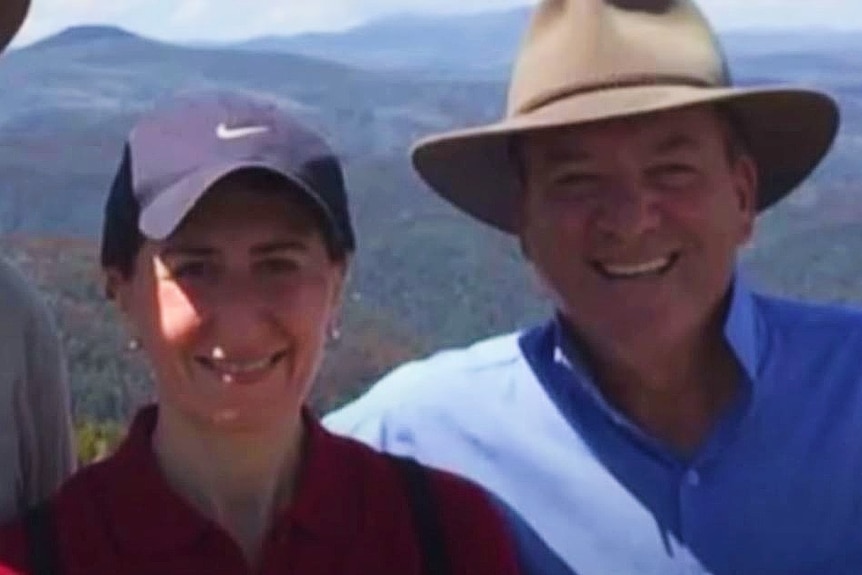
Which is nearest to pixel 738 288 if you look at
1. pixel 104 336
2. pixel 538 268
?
pixel 538 268

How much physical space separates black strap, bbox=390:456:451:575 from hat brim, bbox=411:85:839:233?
27.6 inches

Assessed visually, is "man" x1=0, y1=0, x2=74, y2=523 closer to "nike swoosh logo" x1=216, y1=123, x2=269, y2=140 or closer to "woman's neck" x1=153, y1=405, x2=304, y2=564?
"woman's neck" x1=153, y1=405, x2=304, y2=564

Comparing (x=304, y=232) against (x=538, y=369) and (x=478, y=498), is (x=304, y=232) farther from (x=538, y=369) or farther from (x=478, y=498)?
(x=538, y=369)

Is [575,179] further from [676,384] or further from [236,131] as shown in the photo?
[236,131]

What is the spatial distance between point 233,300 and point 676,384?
1019 millimetres

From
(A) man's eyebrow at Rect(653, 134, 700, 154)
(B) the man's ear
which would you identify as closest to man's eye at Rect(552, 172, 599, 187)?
(A) man's eyebrow at Rect(653, 134, 700, 154)

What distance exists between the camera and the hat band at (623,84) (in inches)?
145

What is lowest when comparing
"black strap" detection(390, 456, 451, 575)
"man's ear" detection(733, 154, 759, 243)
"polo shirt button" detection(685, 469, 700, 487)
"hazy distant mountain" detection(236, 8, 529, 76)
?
"hazy distant mountain" detection(236, 8, 529, 76)

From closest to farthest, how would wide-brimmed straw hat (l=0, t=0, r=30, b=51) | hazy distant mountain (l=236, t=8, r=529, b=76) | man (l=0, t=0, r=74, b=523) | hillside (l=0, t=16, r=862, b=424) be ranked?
man (l=0, t=0, r=74, b=523) → wide-brimmed straw hat (l=0, t=0, r=30, b=51) → hillside (l=0, t=16, r=862, b=424) → hazy distant mountain (l=236, t=8, r=529, b=76)

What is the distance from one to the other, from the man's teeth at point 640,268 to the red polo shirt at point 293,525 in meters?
0.55

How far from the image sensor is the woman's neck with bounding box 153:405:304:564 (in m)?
3.10

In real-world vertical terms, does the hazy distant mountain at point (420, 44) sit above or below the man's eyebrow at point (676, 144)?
below

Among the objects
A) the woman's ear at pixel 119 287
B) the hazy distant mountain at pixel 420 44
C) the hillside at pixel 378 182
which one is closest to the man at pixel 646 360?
the hillside at pixel 378 182

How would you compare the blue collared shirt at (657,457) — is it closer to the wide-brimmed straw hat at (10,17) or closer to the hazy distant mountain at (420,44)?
Answer: the wide-brimmed straw hat at (10,17)
